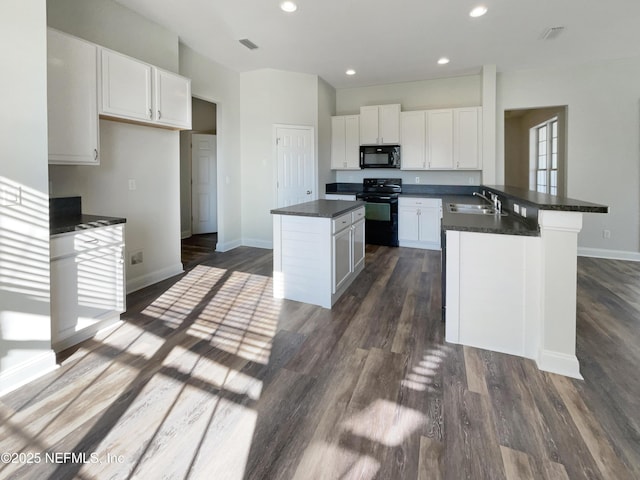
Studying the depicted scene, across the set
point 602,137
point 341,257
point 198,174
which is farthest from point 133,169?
point 602,137

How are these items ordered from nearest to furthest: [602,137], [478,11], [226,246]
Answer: [478,11] < [602,137] < [226,246]

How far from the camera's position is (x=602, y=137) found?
194 inches

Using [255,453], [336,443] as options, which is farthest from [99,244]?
[336,443]

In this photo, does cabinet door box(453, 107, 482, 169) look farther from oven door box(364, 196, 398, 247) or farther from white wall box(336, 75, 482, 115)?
oven door box(364, 196, 398, 247)

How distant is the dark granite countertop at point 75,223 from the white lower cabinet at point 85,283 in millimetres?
34

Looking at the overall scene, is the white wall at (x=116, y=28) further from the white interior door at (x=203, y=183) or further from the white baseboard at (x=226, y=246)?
the white interior door at (x=203, y=183)

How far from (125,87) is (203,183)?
13.4 ft

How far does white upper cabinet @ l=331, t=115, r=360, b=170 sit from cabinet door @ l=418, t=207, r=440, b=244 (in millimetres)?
1481

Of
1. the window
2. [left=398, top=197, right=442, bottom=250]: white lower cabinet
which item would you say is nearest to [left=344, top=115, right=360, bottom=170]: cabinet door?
[left=398, top=197, right=442, bottom=250]: white lower cabinet

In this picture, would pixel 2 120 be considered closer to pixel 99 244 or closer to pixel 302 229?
pixel 99 244

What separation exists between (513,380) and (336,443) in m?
1.18

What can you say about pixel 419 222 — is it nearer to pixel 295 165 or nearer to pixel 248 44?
pixel 295 165

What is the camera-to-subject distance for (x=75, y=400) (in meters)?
1.81

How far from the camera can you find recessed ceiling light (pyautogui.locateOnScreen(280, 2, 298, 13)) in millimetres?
3287
